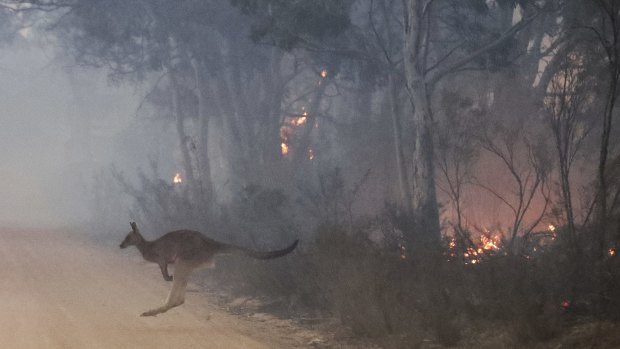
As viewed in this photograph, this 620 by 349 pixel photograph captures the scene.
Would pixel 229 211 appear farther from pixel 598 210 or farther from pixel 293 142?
pixel 598 210

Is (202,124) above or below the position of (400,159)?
above

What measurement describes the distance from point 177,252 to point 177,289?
1.76 ft

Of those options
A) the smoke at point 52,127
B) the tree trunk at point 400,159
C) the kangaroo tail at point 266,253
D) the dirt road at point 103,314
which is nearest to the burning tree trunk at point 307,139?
the tree trunk at point 400,159

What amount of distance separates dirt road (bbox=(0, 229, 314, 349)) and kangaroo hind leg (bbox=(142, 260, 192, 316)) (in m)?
0.34

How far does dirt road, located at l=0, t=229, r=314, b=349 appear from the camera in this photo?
30.1 feet

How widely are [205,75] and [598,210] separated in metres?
20.1

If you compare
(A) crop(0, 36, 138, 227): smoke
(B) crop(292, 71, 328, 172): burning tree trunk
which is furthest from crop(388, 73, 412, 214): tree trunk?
(A) crop(0, 36, 138, 227): smoke

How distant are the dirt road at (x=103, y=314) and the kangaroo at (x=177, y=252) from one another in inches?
23.7

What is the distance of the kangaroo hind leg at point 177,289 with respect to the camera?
9477 mm

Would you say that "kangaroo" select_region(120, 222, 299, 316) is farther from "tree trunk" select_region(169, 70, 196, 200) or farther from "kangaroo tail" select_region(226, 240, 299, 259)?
"tree trunk" select_region(169, 70, 196, 200)

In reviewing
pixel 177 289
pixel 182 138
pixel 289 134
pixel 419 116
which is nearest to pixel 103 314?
pixel 177 289

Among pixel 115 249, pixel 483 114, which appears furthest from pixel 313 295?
pixel 115 249

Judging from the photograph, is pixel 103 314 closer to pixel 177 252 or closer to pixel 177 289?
pixel 177 289

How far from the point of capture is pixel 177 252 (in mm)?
9484
